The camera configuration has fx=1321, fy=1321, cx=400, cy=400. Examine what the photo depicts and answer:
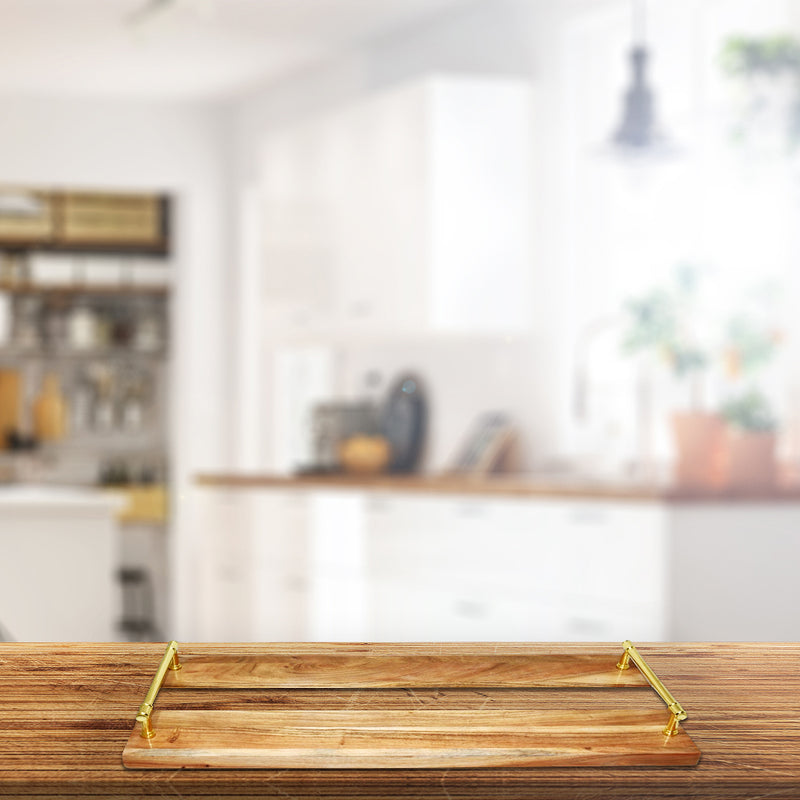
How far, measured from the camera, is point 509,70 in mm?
5328

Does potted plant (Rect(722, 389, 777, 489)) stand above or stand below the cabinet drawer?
above

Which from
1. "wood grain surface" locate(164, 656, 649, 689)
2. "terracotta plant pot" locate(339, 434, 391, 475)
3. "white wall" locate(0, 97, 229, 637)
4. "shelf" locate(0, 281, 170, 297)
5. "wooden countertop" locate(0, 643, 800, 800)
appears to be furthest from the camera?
"shelf" locate(0, 281, 170, 297)

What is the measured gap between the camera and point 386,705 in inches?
37.5

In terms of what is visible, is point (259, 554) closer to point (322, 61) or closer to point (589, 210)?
point (589, 210)

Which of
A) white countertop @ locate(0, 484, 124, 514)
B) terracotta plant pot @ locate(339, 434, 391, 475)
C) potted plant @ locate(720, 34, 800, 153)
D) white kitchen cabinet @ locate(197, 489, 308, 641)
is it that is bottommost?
white kitchen cabinet @ locate(197, 489, 308, 641)

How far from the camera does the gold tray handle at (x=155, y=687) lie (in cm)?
89

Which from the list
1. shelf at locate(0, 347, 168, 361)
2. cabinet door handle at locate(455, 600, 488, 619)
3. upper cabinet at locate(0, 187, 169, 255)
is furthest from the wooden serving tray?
shelf at locate(0, 347, 168, 361)

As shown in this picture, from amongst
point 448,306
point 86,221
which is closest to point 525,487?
point 448,306

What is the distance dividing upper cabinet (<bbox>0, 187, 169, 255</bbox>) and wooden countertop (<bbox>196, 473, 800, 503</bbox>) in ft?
10.2

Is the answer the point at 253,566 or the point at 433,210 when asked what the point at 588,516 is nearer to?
the point at 433,210

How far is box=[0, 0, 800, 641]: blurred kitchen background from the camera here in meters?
3.89

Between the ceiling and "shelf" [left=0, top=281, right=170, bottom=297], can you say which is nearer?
the ceiling

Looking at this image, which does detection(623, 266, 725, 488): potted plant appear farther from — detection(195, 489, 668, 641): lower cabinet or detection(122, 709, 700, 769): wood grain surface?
detection(122, 709, 700, 769): wood grain surface

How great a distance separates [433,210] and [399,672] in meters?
4.14
